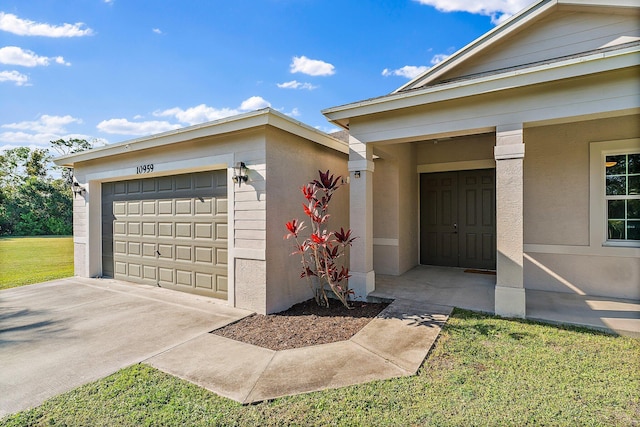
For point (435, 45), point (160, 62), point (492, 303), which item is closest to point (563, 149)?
point (492, 303)

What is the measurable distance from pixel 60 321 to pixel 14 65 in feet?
16.8

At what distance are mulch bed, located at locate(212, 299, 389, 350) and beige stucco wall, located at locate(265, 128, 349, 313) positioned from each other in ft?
1.24

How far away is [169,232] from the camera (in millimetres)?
6477

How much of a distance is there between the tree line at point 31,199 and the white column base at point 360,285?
25087mm

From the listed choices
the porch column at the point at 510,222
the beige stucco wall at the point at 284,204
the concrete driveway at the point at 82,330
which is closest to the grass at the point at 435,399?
the concrete driveway at the point at 82,330

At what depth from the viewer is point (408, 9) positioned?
23.7ft

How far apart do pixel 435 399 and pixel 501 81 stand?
404 centimetres

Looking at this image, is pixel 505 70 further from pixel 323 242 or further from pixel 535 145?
pixel 323 242

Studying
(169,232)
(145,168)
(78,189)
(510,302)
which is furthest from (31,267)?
(510,302)

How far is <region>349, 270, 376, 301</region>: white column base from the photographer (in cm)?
537

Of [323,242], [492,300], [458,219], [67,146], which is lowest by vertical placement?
[492,300]

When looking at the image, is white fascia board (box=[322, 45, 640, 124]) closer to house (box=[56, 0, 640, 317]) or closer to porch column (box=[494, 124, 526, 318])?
house (box=[56, 0, 640, 317])

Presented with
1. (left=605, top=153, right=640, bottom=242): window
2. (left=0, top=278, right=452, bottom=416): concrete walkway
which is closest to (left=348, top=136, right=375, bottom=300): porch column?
(left=0, top=278, right=452, bottom=416): concrete walkway

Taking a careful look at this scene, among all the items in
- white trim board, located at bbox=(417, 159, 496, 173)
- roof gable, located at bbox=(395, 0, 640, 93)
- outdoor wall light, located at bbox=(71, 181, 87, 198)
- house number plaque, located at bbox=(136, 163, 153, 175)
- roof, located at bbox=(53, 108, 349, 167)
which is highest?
roof gable, located at bbox=(395, 0, 640, 93)
